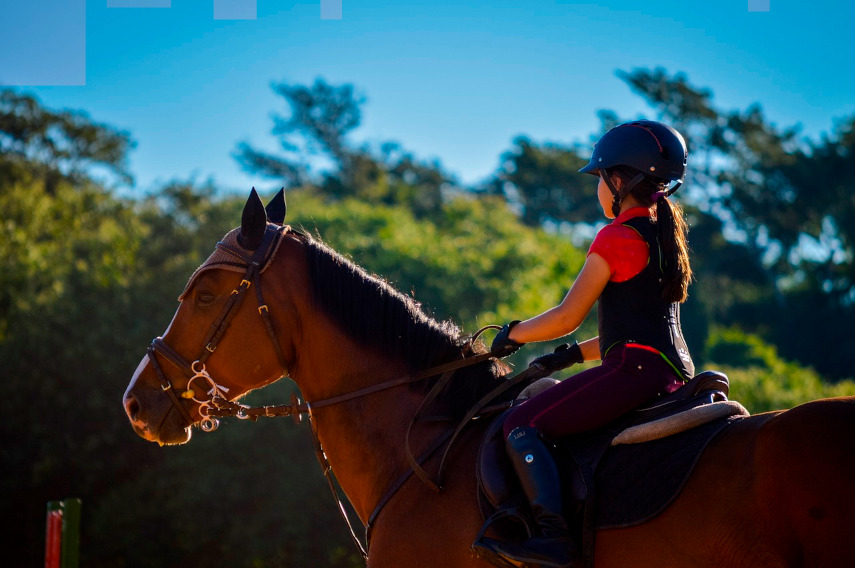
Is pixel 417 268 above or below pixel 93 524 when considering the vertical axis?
above

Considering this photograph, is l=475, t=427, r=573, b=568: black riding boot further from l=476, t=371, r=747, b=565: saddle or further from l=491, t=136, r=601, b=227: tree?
l=491, t=136, r=601, b=227: tree

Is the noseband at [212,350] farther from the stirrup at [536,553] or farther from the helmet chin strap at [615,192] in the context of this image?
the helmet chin strap at [615,192]

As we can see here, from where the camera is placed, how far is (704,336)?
134 ft

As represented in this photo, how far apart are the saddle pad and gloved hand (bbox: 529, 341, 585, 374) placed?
0.66 meters

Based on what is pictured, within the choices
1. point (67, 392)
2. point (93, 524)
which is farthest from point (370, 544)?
point (67, 392)

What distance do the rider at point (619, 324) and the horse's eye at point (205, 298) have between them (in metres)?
1.59

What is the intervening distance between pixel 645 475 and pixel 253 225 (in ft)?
7.88

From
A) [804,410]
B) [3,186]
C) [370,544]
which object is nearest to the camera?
[804,410]

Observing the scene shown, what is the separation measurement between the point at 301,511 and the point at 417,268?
735 centimetres

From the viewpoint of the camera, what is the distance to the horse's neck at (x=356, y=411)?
13.9ft

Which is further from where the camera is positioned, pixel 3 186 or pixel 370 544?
pixel 3 186

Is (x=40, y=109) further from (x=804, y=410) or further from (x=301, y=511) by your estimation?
(x=804, y=410)

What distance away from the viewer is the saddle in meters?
3.36

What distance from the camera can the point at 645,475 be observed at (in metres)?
3.38
